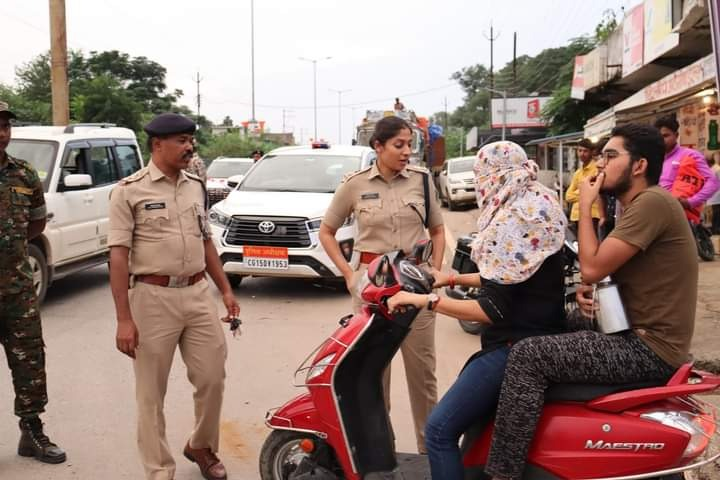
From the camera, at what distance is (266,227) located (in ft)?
27.5

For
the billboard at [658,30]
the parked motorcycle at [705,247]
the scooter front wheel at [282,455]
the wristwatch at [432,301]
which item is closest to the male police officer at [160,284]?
the scooter front wheel at [282,455]

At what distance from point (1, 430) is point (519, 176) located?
11.9 ft

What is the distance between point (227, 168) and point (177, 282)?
16.6 m

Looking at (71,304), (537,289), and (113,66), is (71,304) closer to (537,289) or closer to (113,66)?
(537,289)

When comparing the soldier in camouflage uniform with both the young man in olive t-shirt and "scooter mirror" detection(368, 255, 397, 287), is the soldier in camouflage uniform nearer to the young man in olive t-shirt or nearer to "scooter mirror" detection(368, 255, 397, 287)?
"scooter mirror" detection(368, 255, 397, 287)

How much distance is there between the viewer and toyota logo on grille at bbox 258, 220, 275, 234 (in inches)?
329

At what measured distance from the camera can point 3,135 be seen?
3.98 m

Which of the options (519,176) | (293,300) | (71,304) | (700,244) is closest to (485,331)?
(519,176)

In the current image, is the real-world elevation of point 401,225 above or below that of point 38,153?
below

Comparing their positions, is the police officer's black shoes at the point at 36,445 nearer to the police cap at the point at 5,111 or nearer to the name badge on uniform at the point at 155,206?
the name badge on uniform at the point at 155,206

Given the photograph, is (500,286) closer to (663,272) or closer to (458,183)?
(663,272)

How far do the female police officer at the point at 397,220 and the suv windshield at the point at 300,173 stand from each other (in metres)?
4.97

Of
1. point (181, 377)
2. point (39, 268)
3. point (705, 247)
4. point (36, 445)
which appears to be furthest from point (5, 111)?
point (705, 247)

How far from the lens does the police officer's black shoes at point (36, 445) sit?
4.14 m
